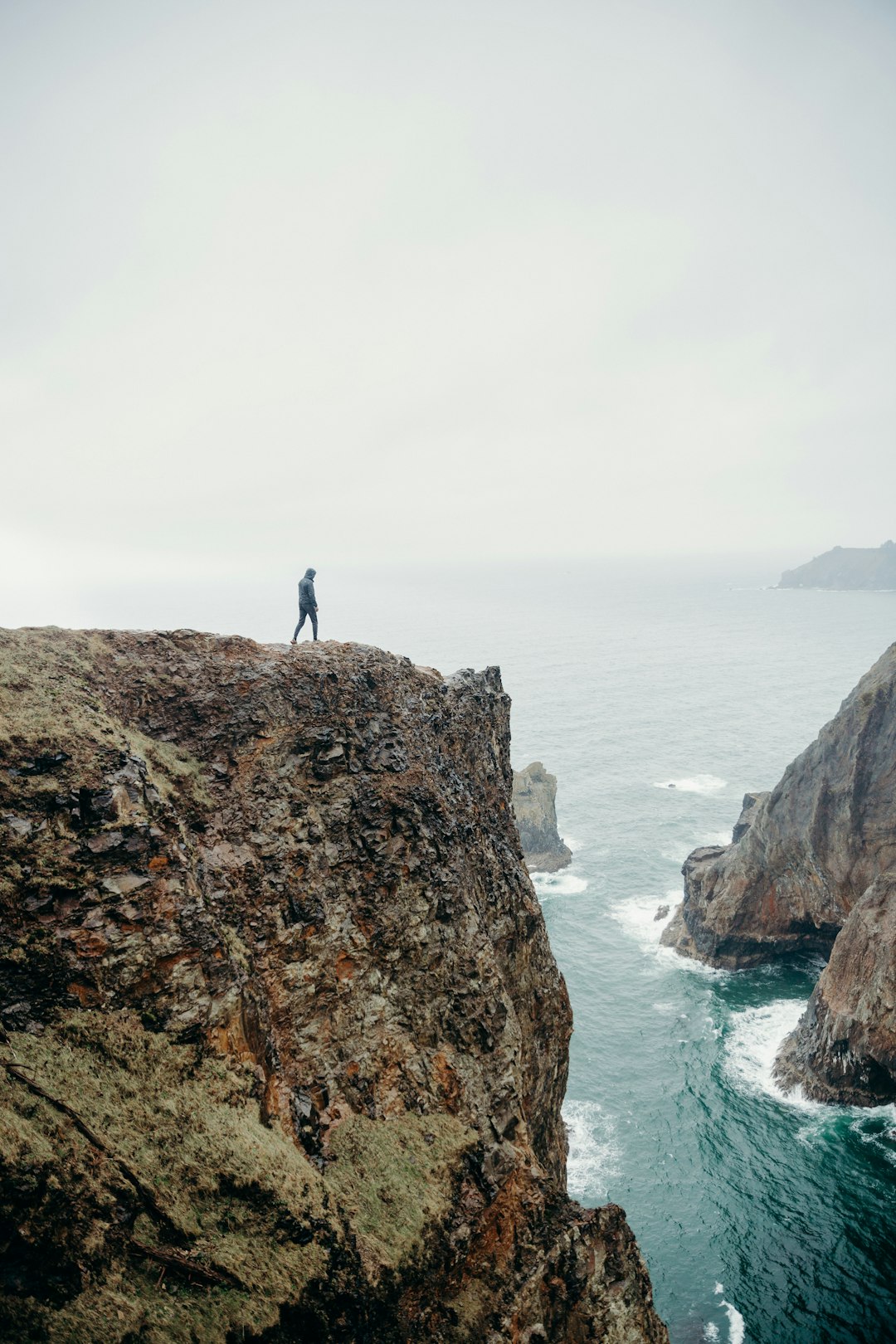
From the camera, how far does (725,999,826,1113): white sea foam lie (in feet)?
144

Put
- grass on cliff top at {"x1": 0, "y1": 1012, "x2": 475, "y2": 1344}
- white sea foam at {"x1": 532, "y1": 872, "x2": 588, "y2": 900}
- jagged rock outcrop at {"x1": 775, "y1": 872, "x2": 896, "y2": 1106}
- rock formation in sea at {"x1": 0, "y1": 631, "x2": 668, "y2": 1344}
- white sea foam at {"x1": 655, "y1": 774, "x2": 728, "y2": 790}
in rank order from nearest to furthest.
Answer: grass on cliff top at {"x1": 0, "y1": 1012, "x2": 475, "y2": 1344}, rock formation in sea at {"x1": 0, "y1": 631, "x2": 668, "y2": 1344}, jagged rock outcrop at {"x1": 775, "y1": 872, "x2": 896, "y2": 1106}, white sea foam at {"x1": 532, "y1": 872, "x2": 588, "y2": 900}, white sea foam at {"x1": 655, "y1": 774, "x2": 728, "y2": 790}

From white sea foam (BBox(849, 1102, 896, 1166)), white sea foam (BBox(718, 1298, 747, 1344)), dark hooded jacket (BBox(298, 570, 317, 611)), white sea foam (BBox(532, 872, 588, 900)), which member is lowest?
white sea foam (BBox(718, 1298, 747, 1344))

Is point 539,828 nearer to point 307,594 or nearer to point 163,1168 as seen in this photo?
point 307,594

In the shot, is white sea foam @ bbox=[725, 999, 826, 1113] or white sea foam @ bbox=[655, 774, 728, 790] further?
white sea foam @ bbox=[655, 774, 728, 790]

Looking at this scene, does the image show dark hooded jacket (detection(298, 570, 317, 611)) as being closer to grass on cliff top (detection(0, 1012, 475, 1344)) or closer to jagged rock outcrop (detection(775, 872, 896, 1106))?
grass on cliff top (detection(0, 1012, 475, 1344))

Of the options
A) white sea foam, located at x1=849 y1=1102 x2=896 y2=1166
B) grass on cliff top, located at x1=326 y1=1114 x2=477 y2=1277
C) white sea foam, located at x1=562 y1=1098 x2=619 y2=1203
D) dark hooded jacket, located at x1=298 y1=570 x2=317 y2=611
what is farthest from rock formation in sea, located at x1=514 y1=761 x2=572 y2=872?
grass on cliff top, located at x1=326 y1=1114 x2=477 y2=1277

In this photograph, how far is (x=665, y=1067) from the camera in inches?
1901

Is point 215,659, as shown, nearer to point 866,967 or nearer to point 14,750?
point 14,750

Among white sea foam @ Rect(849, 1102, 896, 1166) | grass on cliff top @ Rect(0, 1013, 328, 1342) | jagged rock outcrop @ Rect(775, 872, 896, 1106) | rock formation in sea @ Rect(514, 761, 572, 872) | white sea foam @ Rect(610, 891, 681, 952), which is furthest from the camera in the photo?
rock formation in sea @ Rect(514, 761, 572, 872)

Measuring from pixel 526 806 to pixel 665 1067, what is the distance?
35855mm

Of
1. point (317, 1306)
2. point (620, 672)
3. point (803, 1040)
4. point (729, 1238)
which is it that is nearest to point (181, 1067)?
point (317, 1306)

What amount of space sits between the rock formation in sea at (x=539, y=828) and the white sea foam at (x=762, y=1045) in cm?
2960

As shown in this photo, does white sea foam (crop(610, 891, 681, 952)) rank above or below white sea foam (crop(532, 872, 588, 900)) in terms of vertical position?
below

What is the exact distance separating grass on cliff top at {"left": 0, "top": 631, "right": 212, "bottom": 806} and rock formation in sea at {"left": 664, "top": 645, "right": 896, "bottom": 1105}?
41.7 meters
